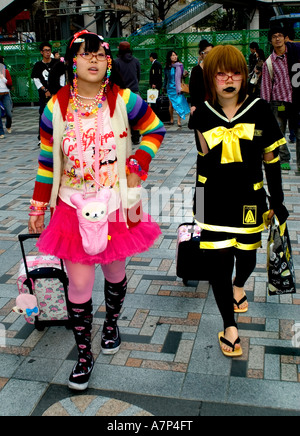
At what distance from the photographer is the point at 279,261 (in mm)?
3119

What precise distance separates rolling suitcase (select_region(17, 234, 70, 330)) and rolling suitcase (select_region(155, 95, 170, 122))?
875 centimetres

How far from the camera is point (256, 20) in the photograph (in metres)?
32.1

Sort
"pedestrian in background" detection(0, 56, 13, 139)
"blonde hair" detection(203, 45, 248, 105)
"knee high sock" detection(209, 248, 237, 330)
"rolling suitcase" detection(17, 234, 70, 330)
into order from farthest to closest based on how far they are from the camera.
A: 1. "pedestrian in background" detection(0, 56, 13, 139)
2. "rolling suitcase" detection(17, 234, 70, 330)
3. "knee high sock" detection(209, 248, 237, 330)
4. "blonde hair" detection(203, 45, 248, 105)

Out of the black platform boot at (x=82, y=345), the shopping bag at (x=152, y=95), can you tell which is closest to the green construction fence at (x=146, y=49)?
the shopping bag at (x=152, y=95)

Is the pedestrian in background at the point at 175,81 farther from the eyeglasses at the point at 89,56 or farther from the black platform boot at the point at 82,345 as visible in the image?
the black platform boot at the point at 82,345

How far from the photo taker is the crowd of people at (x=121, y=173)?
8.76 ft

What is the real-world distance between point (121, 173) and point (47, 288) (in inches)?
38.4

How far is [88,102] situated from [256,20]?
107 feet

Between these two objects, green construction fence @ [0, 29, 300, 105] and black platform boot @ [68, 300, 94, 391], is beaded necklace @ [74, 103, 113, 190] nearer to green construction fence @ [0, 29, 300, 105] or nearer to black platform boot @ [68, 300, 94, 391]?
black platform boot @ [68, 300, 94, 391]

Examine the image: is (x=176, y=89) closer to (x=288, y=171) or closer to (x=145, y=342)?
(x=288, y=171)

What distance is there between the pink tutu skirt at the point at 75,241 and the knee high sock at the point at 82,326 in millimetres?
278

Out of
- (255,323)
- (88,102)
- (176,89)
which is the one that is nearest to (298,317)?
(255,323)

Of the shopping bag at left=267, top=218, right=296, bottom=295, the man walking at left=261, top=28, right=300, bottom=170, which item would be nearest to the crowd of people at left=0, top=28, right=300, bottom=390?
the shopping bag at left=267, top=218, right=296, bottom=295

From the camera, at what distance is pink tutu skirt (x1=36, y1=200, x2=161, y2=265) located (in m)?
2.68
